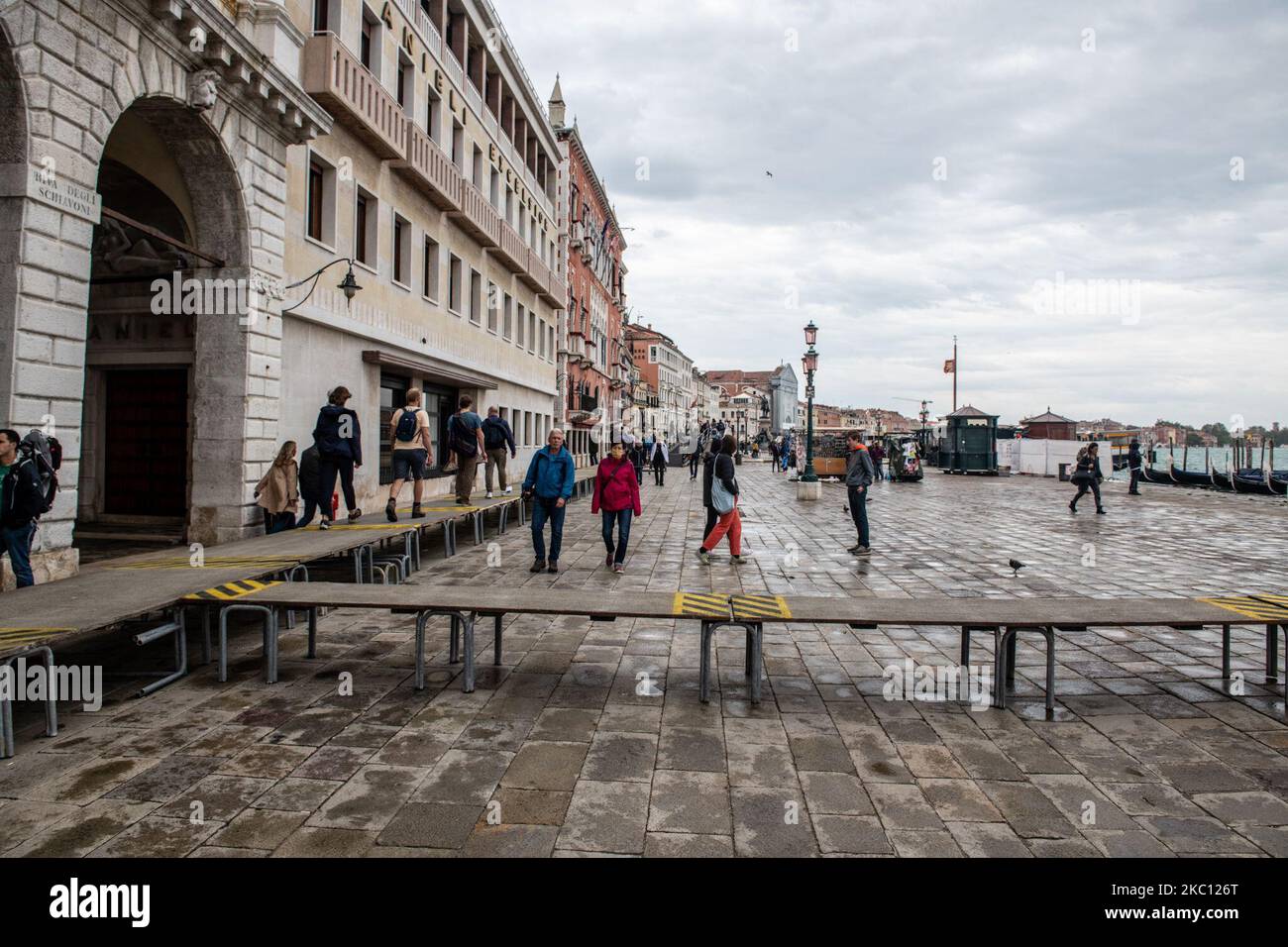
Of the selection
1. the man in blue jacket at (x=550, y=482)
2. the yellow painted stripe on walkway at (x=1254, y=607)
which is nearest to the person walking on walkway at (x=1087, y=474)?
the yellow painted stripe on walkway at (x=1254, y=607)

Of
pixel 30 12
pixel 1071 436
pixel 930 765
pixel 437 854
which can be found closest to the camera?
pixel 437 854

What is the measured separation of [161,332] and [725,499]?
8115 millimetres

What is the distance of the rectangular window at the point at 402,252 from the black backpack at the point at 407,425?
657 centimetres

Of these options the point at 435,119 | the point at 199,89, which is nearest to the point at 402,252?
the point at 435,119

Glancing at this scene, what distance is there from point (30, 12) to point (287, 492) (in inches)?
214

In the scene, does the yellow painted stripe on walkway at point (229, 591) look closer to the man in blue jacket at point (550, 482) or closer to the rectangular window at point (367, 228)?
the man in blue jacket at point (550, 482)

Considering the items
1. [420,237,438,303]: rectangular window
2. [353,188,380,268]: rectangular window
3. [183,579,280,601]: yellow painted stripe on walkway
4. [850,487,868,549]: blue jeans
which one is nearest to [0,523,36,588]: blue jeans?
[183,579,280,601]: yellow painted stripe on walkway

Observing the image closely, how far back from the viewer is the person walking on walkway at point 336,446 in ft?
32.4

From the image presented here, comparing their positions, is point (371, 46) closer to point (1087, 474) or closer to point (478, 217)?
point (478, 217)

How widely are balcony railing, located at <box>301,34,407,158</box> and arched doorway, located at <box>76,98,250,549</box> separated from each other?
10.7ft

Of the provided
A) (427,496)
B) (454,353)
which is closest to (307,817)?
(427,496)

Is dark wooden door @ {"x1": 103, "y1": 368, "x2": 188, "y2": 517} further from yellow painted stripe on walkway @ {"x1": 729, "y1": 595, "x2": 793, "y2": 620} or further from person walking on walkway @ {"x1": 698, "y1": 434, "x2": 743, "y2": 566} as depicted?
yellow painted stripe on walkway @ {"x1": 729, "y1": 595, "x2": 793, "y2": 620}

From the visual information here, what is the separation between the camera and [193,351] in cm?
1066
